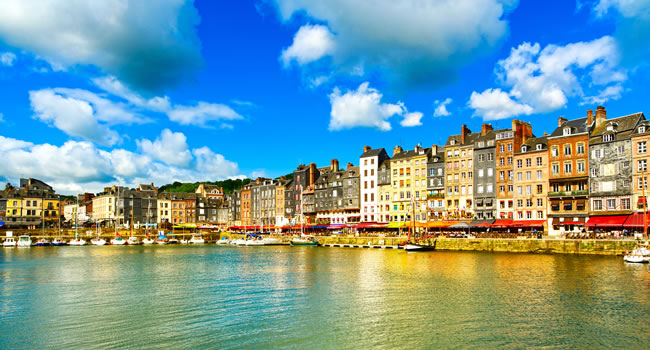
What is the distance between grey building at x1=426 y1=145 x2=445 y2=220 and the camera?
3398 inches

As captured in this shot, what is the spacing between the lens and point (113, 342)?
21.0 meters

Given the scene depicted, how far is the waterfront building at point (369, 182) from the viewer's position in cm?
9862

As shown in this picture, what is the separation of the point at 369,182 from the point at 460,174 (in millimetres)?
21238

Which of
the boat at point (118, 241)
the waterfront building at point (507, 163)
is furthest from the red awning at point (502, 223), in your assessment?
the boat at point (118, 241)

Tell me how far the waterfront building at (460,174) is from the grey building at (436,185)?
3.76 feet

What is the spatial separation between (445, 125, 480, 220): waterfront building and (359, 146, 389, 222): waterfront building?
54.6 ft

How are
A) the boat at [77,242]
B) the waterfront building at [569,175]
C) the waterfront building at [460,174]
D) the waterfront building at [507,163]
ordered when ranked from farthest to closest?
the boat at [77,242]
the waterfront building at [460,174]
the waterfront building at [507,163]
the waterfront building at [569,175]

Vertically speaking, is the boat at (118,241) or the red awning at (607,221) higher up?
the red awning at (607,221)

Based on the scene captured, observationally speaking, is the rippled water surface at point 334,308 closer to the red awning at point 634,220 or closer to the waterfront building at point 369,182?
the red awning at point 634,220

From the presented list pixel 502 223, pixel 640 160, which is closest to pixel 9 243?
pixel 502 223

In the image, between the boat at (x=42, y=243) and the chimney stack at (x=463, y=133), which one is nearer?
the chimney stack at (x=463, y=133)

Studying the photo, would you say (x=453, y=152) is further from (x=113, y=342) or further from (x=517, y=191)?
(x=113, y=342)

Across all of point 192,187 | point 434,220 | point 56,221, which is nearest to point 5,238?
point 56,221

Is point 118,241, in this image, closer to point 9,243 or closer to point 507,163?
point 9,243
